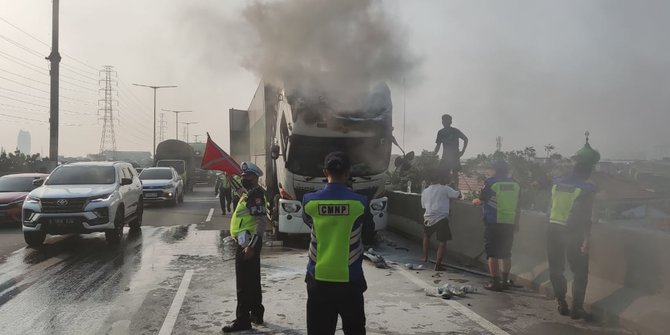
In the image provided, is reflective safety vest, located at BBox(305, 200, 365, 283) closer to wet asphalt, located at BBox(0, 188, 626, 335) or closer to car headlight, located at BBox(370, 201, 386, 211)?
wet asphalt, located at BBox(0, 188, 626, 335)

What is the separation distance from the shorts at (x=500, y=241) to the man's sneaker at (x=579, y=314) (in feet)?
4.67

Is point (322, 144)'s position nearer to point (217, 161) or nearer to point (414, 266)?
point (414, 266)

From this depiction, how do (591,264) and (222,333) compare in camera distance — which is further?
(591,264)

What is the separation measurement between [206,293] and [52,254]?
4888mm

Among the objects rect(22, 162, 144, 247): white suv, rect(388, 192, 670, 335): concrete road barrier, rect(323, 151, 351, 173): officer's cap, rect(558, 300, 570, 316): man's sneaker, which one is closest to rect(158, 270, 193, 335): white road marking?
rect(323, 151, 351, 173): officer's cap

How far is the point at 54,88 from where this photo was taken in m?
20.3

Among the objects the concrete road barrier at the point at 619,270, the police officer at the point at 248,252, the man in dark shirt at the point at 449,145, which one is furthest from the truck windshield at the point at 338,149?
the police officer at the point at 248,252

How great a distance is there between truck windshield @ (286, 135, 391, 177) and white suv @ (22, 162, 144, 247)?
13.5 feet

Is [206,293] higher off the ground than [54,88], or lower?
lower

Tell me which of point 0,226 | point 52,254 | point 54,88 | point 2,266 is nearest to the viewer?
point 2,266

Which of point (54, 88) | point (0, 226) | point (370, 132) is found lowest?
point (0, 226)

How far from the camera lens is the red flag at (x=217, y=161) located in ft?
22.7

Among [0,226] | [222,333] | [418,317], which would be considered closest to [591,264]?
[418,317]

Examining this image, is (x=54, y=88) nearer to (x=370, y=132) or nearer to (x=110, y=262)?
(x=110, y=262)
